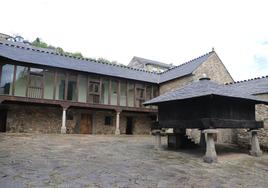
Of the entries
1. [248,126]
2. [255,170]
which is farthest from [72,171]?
[248,126]

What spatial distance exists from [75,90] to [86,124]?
2841 mm

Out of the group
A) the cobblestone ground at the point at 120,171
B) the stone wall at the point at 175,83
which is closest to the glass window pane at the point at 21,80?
the cobblestone ground at the point at 120,171

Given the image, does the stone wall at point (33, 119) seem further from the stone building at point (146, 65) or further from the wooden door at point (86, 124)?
the stone building at point (146, 65)

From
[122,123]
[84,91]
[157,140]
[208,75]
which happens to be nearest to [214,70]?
[208,75]

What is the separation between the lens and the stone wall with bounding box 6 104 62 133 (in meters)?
16.8

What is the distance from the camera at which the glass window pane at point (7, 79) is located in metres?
16.9

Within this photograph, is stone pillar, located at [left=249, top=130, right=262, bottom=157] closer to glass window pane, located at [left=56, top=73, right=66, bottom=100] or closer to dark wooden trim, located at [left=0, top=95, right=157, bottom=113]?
dark wooden trim, located at [left=0, top=95, right=157, bottom=113]

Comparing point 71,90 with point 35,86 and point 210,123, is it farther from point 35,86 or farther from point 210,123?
point 210,123

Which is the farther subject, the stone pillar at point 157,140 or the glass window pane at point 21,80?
the glass window pane at point 21,80

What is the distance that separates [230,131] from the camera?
1442 cm

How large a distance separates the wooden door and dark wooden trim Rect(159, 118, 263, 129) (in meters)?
10.2

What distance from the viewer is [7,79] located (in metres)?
17.1

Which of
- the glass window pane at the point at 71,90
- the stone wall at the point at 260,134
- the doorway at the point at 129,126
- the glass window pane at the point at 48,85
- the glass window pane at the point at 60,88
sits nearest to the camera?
the stone wall at the point at 260,134

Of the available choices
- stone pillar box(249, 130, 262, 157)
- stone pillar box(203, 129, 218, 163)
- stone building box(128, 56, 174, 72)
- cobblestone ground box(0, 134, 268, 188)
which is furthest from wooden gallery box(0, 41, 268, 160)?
stone building box(128, 56, 174, 72)
